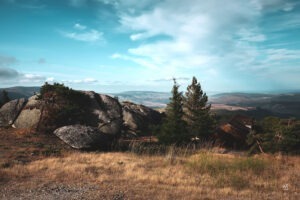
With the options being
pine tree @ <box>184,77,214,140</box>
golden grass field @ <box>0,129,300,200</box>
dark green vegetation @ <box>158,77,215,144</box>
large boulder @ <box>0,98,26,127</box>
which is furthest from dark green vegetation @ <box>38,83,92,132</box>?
pine tree @ <box>184,77,214,140</box>

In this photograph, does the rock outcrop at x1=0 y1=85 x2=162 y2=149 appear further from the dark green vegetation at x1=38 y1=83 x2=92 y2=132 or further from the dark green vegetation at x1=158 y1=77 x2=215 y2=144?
the dark green vegetation at x1=158 y1=77 x2=215 y2=144

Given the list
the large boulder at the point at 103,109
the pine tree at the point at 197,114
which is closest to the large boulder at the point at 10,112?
the large boulder at the point at 103,109

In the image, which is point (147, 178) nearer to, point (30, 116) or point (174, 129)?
point (174, 129)

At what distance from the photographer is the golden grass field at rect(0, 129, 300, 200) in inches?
355

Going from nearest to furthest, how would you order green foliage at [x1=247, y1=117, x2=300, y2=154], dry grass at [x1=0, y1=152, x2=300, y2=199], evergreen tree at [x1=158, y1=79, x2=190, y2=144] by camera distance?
dry grass at [x1=0, y1=152, x2=300, y2=199], green foliage at [x1=247, y1=117, x2=300, y2=154], evergreen tree at [x1=158, y1=79, x2=190, y2=144]

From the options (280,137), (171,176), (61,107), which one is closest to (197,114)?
(280,137)

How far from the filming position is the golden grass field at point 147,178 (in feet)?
29.6

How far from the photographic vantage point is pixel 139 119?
103ft

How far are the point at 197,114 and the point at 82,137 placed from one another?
44.9ft

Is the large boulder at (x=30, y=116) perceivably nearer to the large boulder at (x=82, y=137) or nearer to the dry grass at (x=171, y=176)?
the large boulder at (x=82, y=137)

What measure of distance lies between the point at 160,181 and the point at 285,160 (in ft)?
32.4

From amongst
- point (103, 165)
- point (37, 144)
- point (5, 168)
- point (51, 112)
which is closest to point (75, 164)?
point (103, 165)

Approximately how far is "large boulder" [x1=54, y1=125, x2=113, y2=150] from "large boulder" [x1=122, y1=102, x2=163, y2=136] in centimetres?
890

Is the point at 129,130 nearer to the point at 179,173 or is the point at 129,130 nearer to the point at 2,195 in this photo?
the point at 179,173
